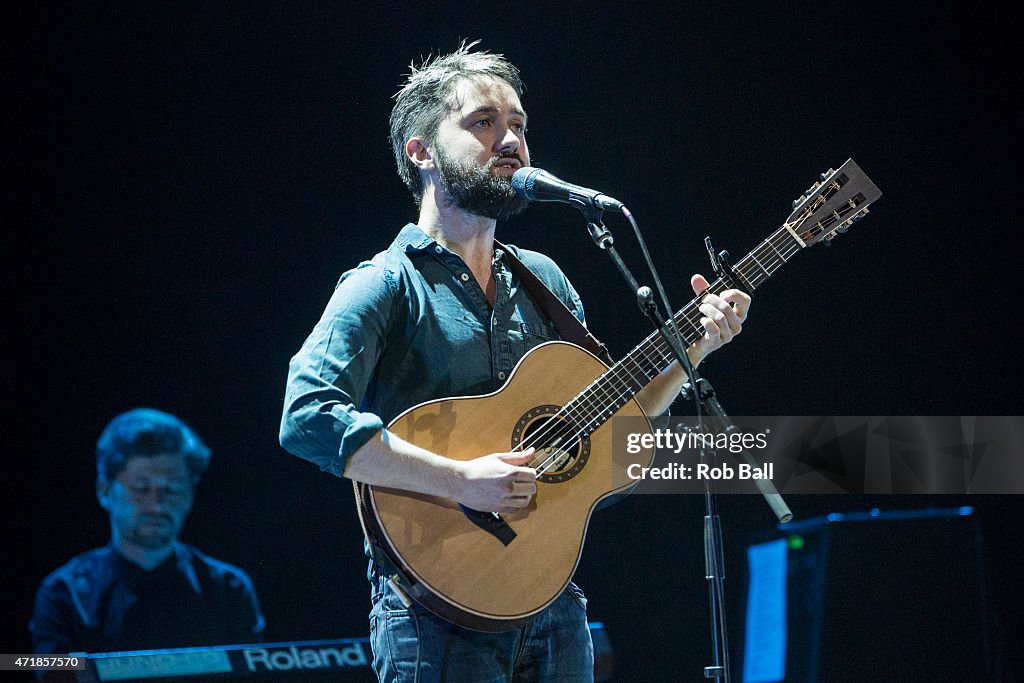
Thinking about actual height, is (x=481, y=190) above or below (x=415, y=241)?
above

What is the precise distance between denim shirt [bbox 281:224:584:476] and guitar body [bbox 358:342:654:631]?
0.08 metres

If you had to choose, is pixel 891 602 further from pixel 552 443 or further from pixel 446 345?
pixel 446 345

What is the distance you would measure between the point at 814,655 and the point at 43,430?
3332 millimetres

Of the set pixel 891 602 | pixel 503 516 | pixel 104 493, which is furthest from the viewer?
pixel 104 493

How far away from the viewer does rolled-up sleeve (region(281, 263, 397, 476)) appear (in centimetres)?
208

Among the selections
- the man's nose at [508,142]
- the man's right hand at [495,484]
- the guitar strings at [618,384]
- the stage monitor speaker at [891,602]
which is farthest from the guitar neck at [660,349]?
the stage monitor speaker at [891,602]

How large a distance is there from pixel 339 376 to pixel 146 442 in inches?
100

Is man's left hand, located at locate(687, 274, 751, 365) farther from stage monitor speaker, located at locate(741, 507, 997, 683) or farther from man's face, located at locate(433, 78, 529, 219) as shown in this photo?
stage monitor speaker, located at locate(741, 507, 997, 683)

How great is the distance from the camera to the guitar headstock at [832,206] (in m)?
2.52

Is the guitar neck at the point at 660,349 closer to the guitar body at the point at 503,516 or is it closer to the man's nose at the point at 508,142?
the guitar body at the point at 503,516

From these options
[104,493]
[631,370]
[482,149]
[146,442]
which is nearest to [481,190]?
[482,149]

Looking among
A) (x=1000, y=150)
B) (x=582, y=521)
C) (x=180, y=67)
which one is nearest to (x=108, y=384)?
(x=180, y=67)

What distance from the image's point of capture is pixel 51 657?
3.56 metres

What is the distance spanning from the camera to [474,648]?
83.2 inches
